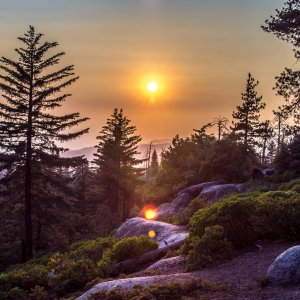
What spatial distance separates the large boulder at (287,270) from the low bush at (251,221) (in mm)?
2627

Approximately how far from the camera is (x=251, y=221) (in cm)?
1132

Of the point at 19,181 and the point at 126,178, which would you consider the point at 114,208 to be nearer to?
the point at 126,178

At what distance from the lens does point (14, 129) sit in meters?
23.1

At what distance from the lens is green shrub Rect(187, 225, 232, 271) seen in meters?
10.0

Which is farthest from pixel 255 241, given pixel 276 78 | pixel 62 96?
pixel 62 96

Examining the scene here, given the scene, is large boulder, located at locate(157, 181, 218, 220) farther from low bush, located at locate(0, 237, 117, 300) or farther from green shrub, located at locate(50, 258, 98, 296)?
green shrub, located at locate(50, 258, 98, 296)

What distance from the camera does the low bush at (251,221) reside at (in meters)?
10.9

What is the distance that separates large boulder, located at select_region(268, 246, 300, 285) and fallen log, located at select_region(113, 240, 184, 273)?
574cm

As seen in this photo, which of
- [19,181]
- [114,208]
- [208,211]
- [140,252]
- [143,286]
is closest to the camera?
[143,286]

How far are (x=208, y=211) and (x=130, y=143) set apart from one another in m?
35.8

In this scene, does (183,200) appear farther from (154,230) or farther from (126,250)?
(126,250)

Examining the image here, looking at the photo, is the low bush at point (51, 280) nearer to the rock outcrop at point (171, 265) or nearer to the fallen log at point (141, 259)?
the fallen log at point (141, 259)

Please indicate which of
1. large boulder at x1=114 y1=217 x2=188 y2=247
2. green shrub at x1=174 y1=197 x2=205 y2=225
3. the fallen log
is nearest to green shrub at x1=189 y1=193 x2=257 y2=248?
the fallen log

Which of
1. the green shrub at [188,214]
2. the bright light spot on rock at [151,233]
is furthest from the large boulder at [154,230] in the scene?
the green shrub at [188,214]
